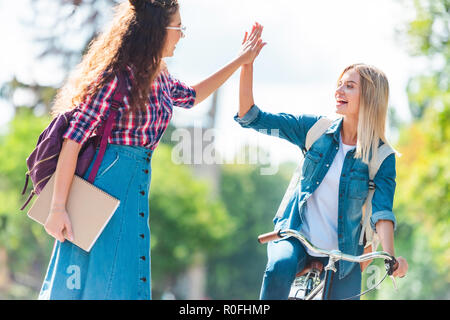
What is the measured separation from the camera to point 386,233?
3854 millimetres

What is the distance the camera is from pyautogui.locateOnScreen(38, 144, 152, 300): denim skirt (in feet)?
11.0

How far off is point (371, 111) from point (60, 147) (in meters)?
1.78

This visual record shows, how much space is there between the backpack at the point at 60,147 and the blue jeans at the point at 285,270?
3.58 ft

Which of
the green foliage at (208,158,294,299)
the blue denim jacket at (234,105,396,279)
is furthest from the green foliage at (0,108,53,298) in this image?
the green foliage at (208,158,294,299)

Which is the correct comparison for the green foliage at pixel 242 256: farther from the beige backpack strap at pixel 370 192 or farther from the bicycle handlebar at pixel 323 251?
the bicycle handlebar at pixel 323 251

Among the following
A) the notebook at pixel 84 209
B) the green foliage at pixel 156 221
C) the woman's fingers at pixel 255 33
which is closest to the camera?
the notebook at pixel 84 209

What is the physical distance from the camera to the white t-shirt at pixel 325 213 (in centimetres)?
403

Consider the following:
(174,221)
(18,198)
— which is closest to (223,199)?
(174,221)

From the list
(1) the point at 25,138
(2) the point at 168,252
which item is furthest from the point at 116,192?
(2) the point at 168,252

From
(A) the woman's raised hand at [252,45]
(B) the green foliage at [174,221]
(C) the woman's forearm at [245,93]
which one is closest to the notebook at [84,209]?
(C) the woman's forearm at [245,93]

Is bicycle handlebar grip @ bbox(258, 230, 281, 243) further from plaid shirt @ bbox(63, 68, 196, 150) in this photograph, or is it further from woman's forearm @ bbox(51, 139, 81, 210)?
woman's forearm @ bbox(51, 139, 81, 210)

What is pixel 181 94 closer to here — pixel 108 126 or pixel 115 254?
pixel 108 126

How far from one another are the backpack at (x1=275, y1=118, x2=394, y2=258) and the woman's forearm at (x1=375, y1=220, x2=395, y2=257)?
226 mm
